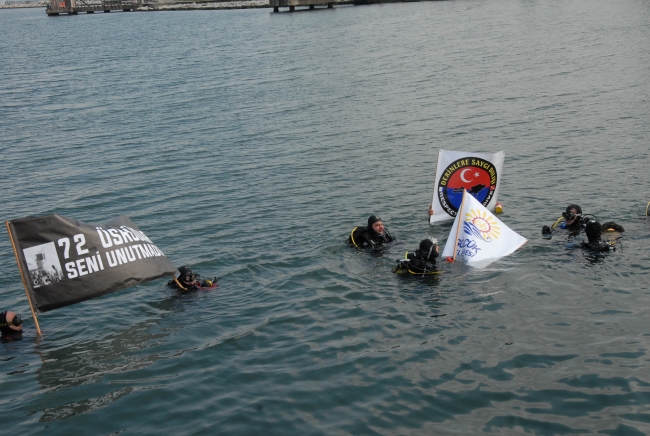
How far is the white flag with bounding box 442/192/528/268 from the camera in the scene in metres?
16.3

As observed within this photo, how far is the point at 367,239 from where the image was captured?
17797 mm

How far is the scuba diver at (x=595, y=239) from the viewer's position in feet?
52.7

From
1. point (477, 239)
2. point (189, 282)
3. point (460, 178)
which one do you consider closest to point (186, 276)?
point (189, 282)

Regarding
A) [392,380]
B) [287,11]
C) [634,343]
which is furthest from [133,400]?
[287,11]

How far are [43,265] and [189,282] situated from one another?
12.6 feet

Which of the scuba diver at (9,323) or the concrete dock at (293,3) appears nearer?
the scuba diver at (9,323)

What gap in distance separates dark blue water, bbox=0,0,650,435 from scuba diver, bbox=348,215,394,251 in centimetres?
42

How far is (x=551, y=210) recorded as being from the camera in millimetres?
20875

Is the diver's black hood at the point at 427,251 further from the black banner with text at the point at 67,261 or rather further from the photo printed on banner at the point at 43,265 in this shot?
the photo printed on banner at the point at 43,265

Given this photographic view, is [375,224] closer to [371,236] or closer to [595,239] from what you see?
[371,236]

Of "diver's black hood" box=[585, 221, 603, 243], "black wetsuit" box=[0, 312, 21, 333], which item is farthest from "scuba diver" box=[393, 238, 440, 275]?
"black wetsuit" box=[0, 312, 21, 333]

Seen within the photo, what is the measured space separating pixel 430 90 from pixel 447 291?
29.2 metres

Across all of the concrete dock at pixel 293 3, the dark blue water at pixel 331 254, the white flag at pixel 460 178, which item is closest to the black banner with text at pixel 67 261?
the dark blue water at pixel 331 254

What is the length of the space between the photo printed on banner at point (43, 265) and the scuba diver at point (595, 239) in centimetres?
1217
